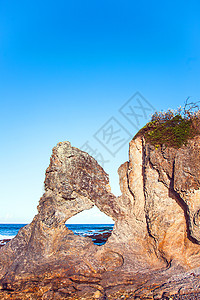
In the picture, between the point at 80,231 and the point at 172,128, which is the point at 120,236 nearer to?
the point at 172,128

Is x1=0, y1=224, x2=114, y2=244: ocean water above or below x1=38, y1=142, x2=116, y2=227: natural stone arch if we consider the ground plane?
below

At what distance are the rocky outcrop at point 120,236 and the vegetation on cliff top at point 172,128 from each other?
37 cm

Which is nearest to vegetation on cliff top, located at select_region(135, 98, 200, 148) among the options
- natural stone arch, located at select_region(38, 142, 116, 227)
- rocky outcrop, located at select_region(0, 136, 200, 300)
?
A: rocky outcrop, located at select_region(0, 136, 200, 300)

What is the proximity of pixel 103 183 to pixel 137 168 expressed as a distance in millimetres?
2075

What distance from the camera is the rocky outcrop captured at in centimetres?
1005

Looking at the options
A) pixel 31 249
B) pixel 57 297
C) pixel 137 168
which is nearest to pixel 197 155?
pixel 137 168

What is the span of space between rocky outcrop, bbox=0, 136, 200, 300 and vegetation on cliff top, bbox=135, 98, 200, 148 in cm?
37

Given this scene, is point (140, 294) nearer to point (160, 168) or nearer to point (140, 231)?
point (140, 231)

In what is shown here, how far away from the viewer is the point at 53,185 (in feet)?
42.1

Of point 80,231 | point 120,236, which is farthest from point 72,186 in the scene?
point 80,231

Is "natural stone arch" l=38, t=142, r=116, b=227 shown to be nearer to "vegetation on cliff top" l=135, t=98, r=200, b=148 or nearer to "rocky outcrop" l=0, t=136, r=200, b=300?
"rocky outcrop" l=0, t=136, r=200, b=300

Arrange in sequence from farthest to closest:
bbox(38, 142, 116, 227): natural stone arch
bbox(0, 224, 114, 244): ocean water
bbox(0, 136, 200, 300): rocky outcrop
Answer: bbox(0, 224, 114, 244): ocean water, bbox(38, 142, 116, 227): natural stone arch, bbox(0, 136, 200, 300): rocky outcrop

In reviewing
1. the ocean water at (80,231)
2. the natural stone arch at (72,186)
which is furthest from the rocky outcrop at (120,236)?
the ocean water at (80,231)

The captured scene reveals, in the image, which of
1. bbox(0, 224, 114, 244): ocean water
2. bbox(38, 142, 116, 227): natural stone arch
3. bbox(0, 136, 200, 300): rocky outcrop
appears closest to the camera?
bbox(0, 136, 200, 300): rocky outcrop
